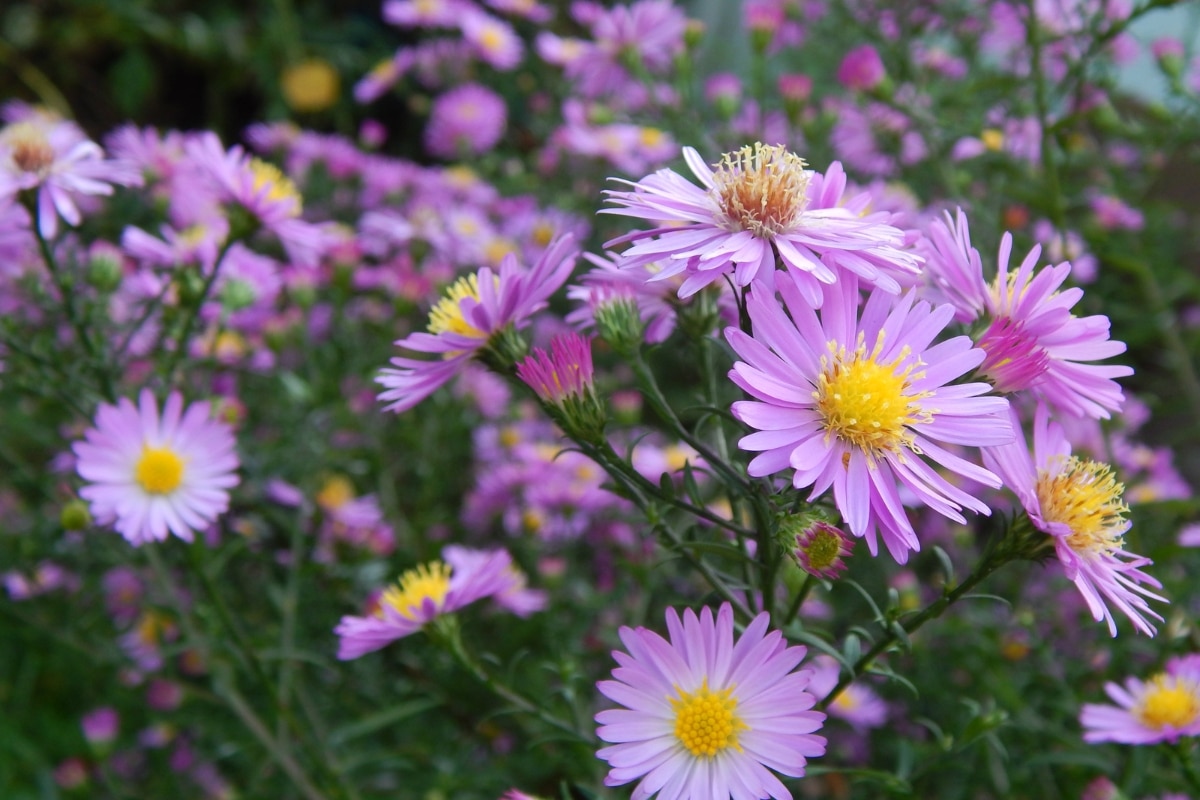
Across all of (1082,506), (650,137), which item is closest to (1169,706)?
(1082,506)

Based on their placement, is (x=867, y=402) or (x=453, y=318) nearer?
(x=867, y=402)

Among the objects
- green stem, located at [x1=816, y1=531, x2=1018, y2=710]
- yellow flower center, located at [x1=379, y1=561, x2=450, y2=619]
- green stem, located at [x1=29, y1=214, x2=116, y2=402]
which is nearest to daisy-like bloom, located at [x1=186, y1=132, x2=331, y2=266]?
green stem, located at [x1=29, y1=214, x2=116, y2=402]

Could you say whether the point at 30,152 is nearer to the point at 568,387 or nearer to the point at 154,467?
the point at 154,467

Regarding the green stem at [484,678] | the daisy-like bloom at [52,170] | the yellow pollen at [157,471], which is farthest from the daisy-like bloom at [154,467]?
the green stem at [484,678]

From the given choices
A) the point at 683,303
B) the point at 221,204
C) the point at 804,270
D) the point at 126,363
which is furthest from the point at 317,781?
the point at 804,270

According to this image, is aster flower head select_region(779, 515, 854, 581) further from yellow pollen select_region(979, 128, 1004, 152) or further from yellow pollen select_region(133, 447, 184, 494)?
yellow pollen select_region(979, 128, 1004, 152)

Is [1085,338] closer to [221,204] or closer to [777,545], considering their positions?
[777,545]

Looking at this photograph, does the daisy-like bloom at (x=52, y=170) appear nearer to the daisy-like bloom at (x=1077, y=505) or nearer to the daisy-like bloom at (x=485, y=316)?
the daisy-like bloom at (x=485, y=316)
